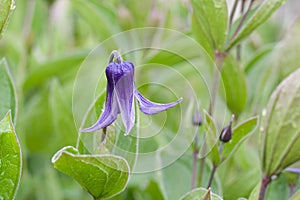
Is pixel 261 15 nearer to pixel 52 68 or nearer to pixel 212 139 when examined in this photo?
pixel 212 139

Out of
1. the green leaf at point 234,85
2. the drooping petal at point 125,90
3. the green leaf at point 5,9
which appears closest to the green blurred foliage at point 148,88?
the green leaf at point 234,85

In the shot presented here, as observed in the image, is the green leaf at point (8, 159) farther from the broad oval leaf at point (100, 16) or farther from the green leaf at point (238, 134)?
the broad oval leaf at point (100, 16)

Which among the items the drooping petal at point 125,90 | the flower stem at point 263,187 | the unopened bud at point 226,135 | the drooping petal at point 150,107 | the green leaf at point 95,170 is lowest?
the flower stem at point 263,187

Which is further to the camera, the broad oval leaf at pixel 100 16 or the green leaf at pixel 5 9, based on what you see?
the broad oval leaf at pixel 100 16

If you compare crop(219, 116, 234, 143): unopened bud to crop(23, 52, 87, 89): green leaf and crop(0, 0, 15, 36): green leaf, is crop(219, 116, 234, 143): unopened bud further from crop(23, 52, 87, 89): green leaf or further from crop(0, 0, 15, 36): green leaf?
crop(23, 52, 87, 89): green leaf

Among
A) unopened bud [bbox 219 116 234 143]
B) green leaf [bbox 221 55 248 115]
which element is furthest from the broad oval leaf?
unopened bud [bbox 219 116 234 143]

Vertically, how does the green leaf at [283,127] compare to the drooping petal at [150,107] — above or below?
below
